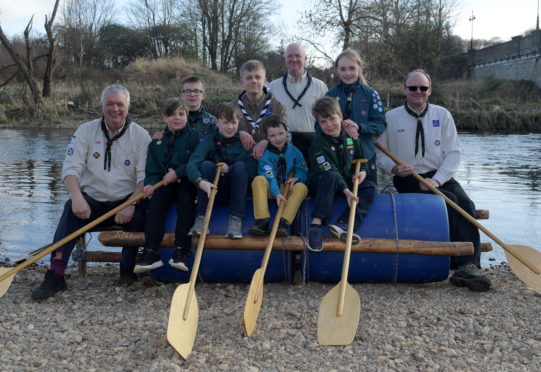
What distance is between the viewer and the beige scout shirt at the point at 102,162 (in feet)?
16.4

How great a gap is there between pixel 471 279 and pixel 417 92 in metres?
1.82

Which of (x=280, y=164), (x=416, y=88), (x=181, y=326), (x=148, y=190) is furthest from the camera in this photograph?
(x=416, y=88)

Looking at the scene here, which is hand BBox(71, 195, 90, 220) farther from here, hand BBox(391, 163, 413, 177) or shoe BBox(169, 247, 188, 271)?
hand BBox(391, 163, 413, 177)

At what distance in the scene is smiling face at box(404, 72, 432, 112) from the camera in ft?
17.7

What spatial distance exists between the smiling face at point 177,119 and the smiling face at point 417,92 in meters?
2.13

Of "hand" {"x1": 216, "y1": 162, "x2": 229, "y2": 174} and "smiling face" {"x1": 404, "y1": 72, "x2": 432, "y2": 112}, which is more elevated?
"smiling face" {"x1": 404, "y1": 72, "x2": 432, "y2": 112}

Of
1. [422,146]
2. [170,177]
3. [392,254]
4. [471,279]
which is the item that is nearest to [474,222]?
[471,279]

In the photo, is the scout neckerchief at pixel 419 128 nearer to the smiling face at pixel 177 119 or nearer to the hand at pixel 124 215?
the smiling face at pixel 177 119

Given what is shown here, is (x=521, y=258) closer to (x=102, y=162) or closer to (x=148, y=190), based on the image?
(x=148, y=190)

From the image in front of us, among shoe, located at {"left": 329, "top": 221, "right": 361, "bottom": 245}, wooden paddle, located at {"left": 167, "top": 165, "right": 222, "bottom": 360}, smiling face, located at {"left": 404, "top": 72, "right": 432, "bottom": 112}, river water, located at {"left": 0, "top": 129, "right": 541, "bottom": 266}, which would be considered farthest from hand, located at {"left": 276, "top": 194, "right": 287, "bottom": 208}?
river water, located at {"left": 0, "top": 129, "right": 541, "bottom": 266}

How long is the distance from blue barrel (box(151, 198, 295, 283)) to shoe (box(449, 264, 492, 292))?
1420mm

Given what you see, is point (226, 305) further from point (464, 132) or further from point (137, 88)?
point (137, 88)

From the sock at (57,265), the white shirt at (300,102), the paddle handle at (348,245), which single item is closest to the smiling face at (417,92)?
the white shirt at (300,102)

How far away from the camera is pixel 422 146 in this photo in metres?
5.46
